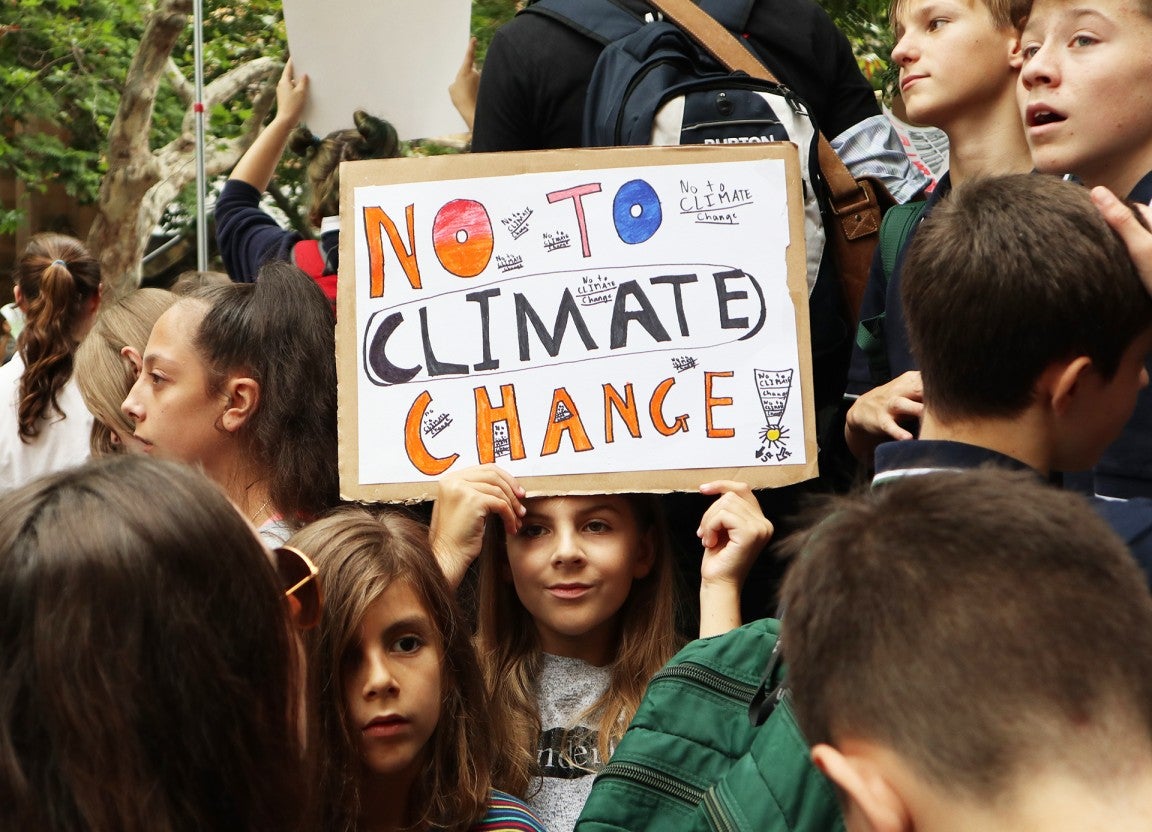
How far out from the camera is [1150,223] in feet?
6.68

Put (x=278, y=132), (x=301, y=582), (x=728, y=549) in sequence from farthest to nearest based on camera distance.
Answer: (x=278, y=132), (x=728, y=549), (x=301, y=582)

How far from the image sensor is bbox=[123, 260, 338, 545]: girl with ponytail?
10.5ft

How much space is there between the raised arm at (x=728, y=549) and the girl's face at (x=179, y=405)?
48.7 inches

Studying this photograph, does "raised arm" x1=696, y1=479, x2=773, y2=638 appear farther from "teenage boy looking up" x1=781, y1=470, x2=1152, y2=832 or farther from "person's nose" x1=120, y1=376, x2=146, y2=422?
"person's nose" x1=120, y1=376, x2=146, y2=422

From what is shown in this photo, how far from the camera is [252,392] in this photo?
3.28 meters

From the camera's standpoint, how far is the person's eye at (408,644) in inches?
96.8

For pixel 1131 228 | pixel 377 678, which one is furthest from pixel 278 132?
pixel 1131 228

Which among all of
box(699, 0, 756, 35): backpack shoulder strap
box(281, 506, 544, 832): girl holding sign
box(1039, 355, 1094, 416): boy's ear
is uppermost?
box(699, 0, 756, 35): backpack shoulder strap

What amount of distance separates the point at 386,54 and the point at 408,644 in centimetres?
176

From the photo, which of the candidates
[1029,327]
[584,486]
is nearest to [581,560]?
[584,486]

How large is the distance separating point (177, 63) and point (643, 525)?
37.1 feet

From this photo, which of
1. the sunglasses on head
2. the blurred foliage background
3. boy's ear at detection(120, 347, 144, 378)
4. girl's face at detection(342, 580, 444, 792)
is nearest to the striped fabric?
girl's face at detection(342, 580, 444, 792)

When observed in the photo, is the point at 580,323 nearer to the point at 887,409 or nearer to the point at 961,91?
the point at 887,409

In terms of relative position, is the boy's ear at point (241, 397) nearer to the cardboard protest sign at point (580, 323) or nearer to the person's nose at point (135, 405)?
the person's nose at point (135, 405)
